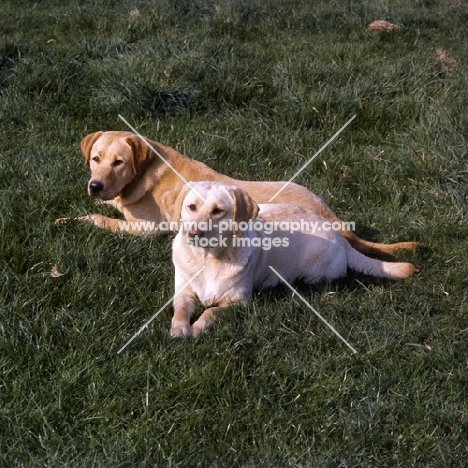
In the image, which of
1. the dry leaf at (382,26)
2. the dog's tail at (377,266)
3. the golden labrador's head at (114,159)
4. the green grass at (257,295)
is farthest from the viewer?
the dry leaf at (382,26)

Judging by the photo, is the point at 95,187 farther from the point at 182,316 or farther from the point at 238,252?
the point at 182,316

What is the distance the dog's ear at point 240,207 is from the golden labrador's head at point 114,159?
1372mm

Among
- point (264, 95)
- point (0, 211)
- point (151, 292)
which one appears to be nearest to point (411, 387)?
point (151, 292)

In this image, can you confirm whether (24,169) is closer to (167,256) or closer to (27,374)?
(167,256)

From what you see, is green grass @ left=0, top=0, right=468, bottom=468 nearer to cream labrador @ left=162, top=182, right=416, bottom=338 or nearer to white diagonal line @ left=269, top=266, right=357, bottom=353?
white diagonal line @ left=269, top=266, right=357, bottom=353

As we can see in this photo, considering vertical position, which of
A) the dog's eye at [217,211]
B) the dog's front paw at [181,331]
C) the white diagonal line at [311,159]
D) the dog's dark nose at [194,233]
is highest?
the dog's eye at [217,211]

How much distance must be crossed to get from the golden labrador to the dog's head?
1.02 metres

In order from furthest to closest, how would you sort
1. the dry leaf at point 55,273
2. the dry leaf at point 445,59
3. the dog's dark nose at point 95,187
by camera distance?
1. the dry leaf at point 445,59
2. the dog's dark nose at point 95,187
3. the dry leaf at point 55,273

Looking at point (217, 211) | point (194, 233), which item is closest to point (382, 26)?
point (217, 211)

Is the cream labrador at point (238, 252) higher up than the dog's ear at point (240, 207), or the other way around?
the dog's ear at point (240, 207)

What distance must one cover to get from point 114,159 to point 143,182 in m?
0.32

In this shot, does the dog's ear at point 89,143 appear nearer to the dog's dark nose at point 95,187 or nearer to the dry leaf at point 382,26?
the dog's dark nose at point 95,187

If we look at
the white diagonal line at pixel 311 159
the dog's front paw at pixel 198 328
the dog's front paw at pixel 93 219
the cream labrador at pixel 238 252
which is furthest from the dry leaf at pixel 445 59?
the dog's front paw at pixel 198 328

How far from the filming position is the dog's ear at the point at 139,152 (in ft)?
18.3
